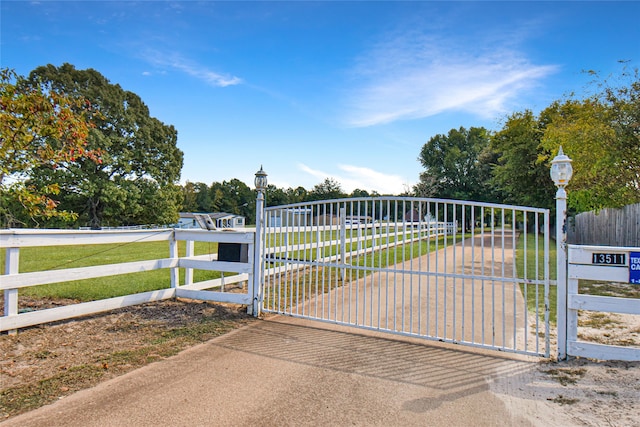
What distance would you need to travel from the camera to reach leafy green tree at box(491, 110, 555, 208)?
20188mm

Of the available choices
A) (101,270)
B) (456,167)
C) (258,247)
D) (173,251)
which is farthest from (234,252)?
(456,167)

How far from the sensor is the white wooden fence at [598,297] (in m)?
3.71

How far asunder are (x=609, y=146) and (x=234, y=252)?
10.2m

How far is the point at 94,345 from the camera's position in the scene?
4.30m

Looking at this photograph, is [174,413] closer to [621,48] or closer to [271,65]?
[271,65]

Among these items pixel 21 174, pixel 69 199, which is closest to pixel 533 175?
pixel 21 174

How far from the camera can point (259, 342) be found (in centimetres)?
453

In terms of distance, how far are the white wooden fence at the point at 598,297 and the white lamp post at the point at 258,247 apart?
393 centimetres

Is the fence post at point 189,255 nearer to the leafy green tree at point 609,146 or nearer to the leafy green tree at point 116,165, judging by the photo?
the leafy green tree at point 609,146

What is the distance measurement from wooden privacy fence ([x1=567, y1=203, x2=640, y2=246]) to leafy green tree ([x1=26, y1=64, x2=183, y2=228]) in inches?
1106

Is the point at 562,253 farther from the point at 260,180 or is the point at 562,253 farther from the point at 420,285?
the point at 260,180

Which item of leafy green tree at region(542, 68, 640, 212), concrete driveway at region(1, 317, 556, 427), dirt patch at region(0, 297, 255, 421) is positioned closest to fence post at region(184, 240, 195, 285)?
dirt patch at region(0, 297, 255, 421)

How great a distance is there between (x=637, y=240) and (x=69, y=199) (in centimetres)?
3203

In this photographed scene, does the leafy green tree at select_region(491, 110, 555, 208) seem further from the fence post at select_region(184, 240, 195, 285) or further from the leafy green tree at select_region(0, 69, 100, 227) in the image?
the leafy green tree at select_region(0, 69, 100, 227)
